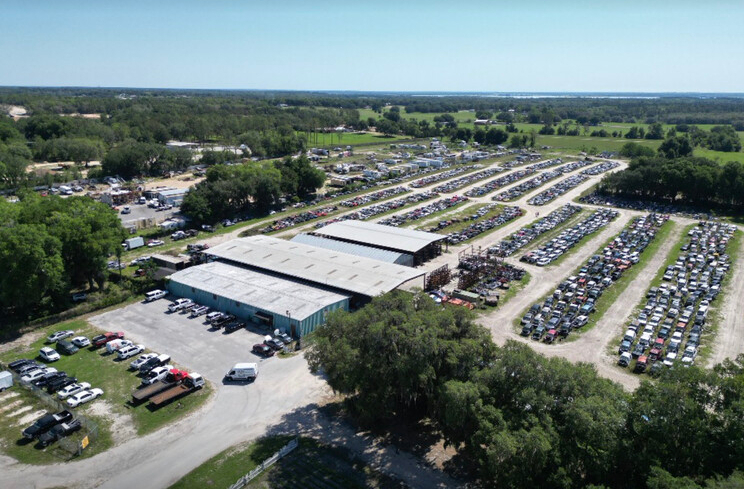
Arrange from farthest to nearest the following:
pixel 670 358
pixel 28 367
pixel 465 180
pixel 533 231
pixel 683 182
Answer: pixel 465 180 < pixel 683 182 < pixel 533 231 < pixel 670 358 < pixel 28 367

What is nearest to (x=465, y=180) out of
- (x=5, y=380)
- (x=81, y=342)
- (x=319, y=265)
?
(x=319, y=265)

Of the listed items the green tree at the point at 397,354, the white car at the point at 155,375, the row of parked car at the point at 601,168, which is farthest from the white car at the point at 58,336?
the row of parked car at the point at 601,168

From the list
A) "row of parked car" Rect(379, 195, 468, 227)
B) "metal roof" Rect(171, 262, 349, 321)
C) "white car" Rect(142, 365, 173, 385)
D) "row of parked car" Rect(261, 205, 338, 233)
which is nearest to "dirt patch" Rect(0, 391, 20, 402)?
"white car" Rect(142, 365, 173, 385)

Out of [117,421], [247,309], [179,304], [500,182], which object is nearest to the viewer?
[117,421]

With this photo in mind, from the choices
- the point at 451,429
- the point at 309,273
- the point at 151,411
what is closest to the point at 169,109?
the point at 309,273

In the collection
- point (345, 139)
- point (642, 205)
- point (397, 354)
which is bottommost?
point (642, 205)

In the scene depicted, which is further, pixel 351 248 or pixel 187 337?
pixel 351 248

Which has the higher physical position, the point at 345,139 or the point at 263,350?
the point at 345,139

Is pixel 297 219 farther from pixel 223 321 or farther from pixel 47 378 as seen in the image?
pixel 47 378
